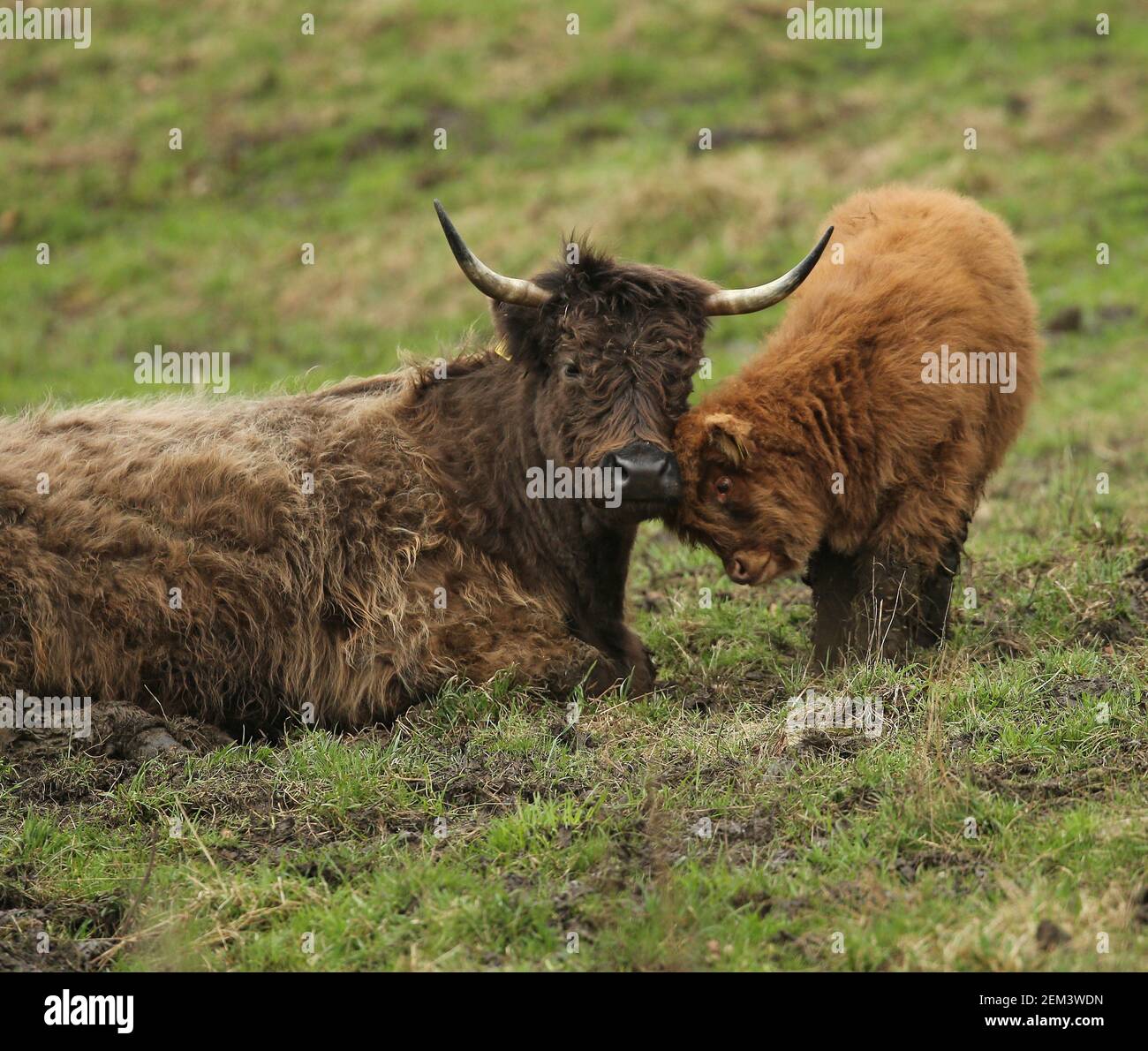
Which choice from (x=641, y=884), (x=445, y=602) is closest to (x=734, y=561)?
(x=445, y=602)

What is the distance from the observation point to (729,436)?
20.2ft

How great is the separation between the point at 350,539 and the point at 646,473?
1.46 metres

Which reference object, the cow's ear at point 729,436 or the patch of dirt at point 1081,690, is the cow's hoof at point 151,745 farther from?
the patch of dirt at point 1081,690

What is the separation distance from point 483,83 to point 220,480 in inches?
552

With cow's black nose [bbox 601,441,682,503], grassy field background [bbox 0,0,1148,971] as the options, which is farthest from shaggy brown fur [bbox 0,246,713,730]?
grassy field background [bbox 0,0,1148,971]

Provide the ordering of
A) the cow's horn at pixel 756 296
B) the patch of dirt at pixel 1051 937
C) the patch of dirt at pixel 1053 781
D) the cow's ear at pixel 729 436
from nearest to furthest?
the patch of dirt at pixel 1051 937 < the patch of dirt at pixel 1053 781 < the cow's ear at pixel 729 436 < the cow's horn at pixel 756 296

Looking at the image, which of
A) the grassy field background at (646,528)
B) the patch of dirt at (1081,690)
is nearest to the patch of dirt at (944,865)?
the grassy field background at (646,528)

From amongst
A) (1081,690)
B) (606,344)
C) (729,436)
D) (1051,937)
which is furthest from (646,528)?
(1051,937)

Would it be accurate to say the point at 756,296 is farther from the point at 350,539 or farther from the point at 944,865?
the point at 944,865

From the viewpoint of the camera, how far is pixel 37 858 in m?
5.03

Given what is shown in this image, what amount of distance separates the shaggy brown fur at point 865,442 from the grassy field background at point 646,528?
0.42 metres

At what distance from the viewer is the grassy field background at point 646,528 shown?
14.6ft

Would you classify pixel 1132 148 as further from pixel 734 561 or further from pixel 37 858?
pixel 37 858

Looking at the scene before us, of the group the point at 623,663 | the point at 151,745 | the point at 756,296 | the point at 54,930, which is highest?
the point at 756,296
